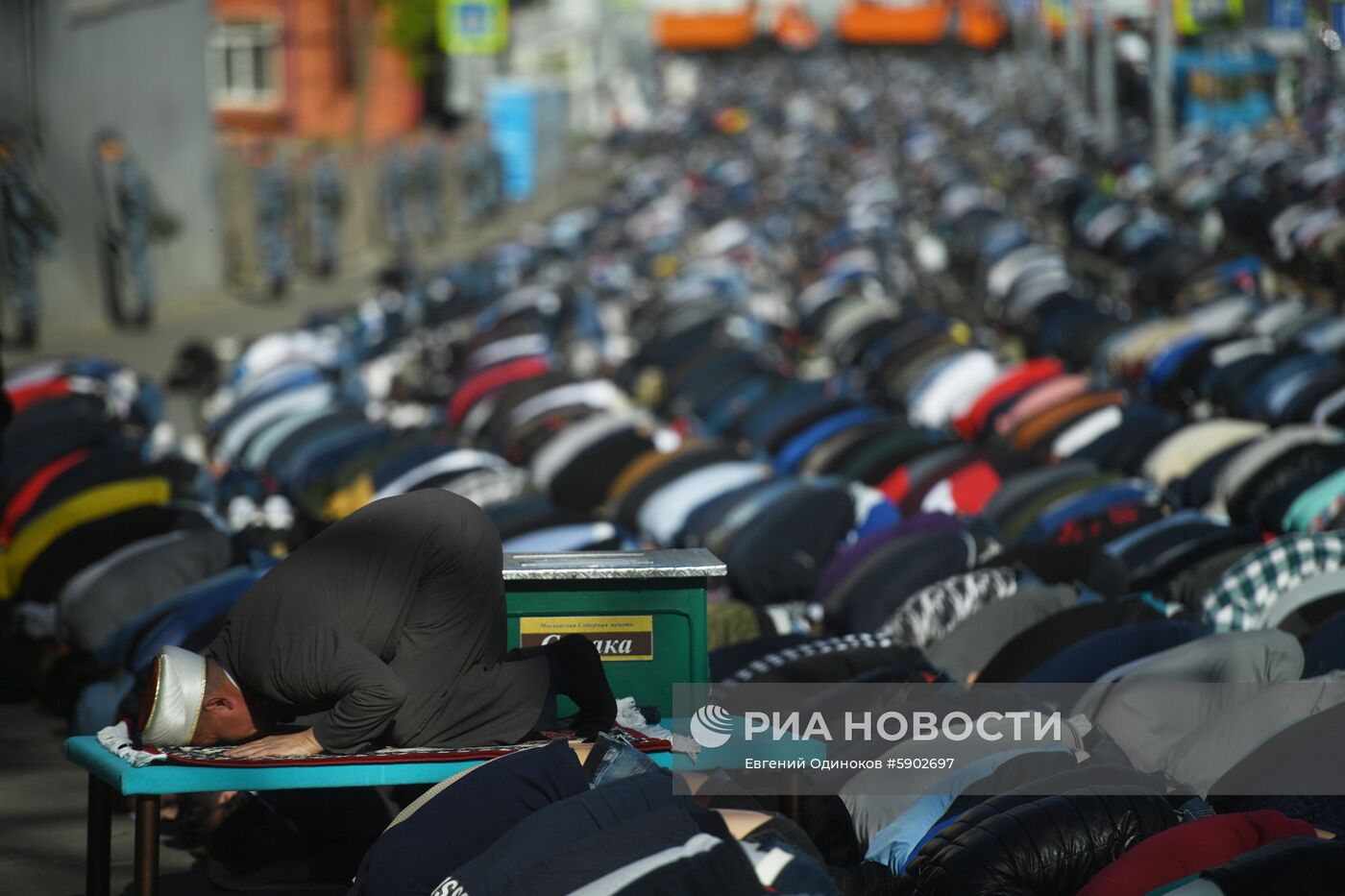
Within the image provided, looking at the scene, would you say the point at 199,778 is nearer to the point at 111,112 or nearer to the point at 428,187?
the point at 111,112

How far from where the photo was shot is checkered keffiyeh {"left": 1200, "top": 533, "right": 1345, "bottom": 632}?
7.27 m

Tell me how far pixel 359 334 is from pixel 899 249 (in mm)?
9370

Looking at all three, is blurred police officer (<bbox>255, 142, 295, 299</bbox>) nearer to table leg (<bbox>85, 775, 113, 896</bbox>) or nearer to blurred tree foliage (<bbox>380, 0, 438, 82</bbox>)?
blurred tree foliage (<bbox>380, 0, 438, 82</bbox>)

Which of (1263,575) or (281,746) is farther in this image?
(1263,575)

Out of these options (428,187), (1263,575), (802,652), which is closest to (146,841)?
(802,652)

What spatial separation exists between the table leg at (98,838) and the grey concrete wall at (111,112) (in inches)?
619

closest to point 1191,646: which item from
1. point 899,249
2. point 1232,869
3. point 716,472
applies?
point 1232,869

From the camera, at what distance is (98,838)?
493cm

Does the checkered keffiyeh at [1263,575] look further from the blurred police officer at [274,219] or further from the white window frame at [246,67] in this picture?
the white window frame at [246,67]

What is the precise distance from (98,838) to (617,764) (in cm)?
150

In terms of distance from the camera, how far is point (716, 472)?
1112cm

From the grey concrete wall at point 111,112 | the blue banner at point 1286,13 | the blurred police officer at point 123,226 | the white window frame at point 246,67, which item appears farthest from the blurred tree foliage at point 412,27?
the blurred police officer at point 123,226

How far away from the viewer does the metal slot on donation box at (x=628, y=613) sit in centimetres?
514

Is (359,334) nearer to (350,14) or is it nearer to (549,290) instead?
(549,290)
